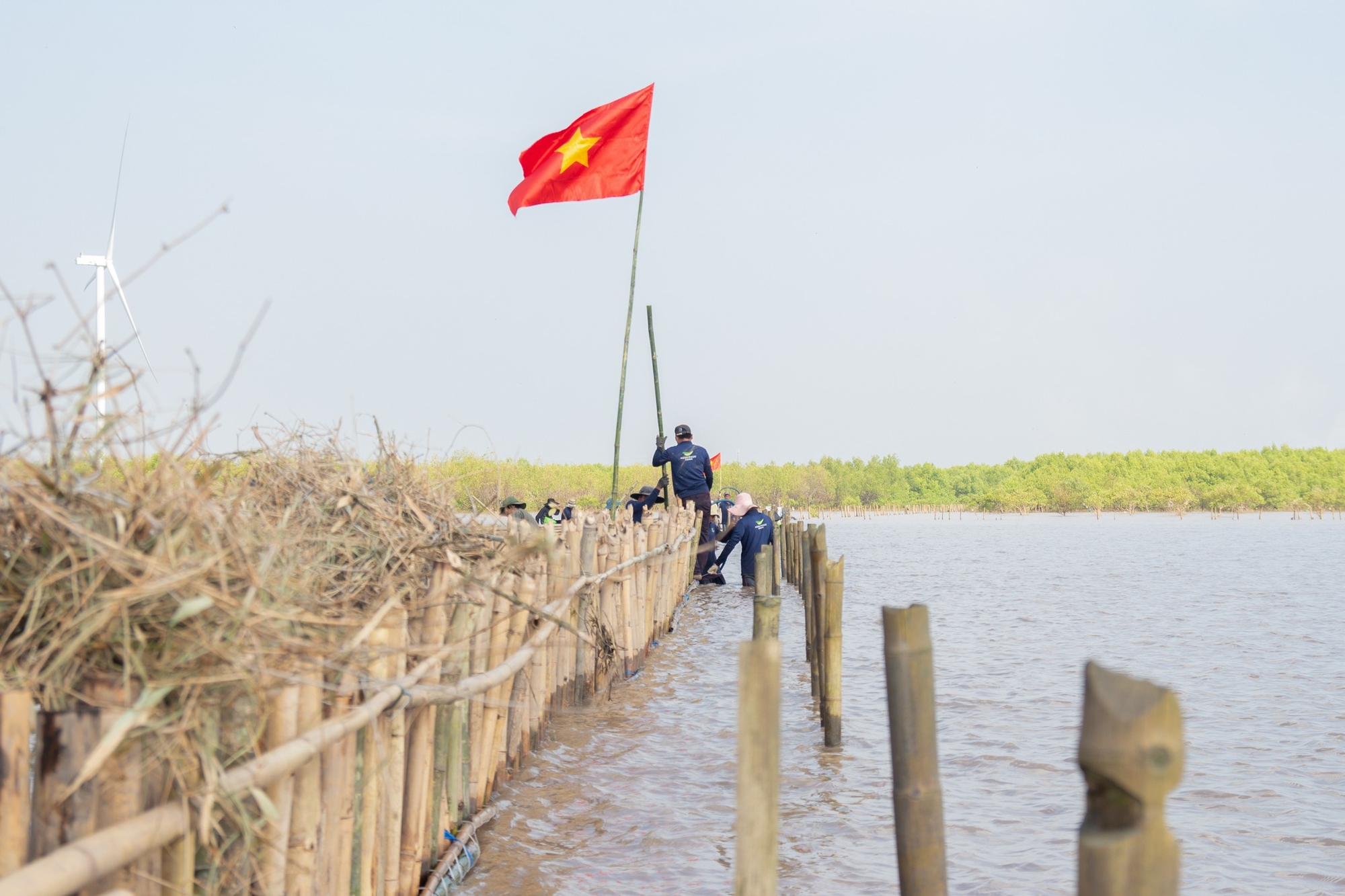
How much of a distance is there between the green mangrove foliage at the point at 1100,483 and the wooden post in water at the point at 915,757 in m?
81.8

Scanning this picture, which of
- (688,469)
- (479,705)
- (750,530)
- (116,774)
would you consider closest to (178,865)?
(116,774)

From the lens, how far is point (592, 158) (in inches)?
541

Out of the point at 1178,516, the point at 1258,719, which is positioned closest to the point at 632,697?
the point at 1258,719

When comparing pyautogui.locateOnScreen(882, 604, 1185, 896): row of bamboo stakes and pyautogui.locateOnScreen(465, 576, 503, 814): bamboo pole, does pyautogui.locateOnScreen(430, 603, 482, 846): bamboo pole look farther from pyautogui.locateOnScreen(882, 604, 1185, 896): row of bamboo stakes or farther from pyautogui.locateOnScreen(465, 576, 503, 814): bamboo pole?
pyautogui.locateOnScreen(882, 604, 1185, 896): row of bamboo stakes

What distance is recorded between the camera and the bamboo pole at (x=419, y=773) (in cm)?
378

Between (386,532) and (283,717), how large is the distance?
1.62m

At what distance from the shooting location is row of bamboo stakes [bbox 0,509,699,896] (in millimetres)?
2059

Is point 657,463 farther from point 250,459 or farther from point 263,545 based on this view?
point 263,545

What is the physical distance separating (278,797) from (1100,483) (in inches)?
4719

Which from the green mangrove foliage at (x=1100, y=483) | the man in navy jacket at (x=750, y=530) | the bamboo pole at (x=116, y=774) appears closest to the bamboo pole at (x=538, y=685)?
the bamboo pole at (x=116, y=774)

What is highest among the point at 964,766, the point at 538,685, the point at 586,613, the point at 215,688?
the point at 215,688

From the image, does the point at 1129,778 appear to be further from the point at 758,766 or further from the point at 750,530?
the point at 750,530

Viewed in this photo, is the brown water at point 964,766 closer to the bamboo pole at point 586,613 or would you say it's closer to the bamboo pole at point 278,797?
the bamboo pole at point 586,613

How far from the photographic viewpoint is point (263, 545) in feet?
9.28
